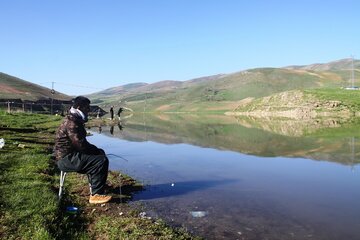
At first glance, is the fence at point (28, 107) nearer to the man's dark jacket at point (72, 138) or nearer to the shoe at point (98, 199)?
the man's dark jacket at point (72, 138)

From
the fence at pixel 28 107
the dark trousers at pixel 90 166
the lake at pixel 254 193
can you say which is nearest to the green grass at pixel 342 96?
the fence at pixel 28 107

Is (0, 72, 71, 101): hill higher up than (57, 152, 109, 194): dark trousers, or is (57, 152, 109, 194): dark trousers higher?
(0, 72, 71, 101): hill

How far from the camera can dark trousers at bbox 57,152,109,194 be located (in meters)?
13.2

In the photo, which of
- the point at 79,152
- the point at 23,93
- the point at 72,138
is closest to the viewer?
the point at 72,138

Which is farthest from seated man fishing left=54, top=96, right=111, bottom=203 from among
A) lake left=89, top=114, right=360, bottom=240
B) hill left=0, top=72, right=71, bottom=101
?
hill left=0, top=72, right=71, bottom=101

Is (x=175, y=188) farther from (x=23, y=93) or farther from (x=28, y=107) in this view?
(x=23, y=93)

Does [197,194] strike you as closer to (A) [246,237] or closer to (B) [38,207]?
(A) [246,237]

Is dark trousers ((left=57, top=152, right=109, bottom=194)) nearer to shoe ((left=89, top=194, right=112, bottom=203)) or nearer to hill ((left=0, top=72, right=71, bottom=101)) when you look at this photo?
shoe ((left=89, top=194, right=112, bottom=203))

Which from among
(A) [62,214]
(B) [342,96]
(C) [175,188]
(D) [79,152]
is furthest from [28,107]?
(A) [62,214]

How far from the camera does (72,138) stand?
1297cm

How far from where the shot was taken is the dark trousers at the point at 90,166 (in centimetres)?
1324

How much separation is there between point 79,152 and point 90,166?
604mm

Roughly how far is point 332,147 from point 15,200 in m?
26.9

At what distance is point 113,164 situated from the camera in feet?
80.3
